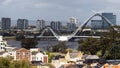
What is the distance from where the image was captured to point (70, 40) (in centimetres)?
10275

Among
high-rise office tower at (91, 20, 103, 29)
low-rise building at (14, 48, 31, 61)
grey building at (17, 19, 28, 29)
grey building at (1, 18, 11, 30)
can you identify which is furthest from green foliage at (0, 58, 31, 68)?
grey building at (17, 19, 28, 29)

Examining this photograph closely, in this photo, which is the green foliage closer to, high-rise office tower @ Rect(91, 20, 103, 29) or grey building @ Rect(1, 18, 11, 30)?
high-rise office tower @ Rect(91, 20, 103, 29)

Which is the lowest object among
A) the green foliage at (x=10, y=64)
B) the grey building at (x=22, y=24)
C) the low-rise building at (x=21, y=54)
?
the grey building at (x=22, y=24)

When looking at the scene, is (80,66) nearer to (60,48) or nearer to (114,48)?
(114,48)

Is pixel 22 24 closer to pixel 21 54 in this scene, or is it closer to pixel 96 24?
pixel 96 24

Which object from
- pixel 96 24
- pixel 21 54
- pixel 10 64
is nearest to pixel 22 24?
pixel 96 24

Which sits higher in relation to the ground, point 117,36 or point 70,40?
point 117,36

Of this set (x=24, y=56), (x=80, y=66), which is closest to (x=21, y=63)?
(x=80, y=66)

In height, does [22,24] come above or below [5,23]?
below

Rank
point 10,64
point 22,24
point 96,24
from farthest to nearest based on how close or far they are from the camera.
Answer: point 22,24 < point 96,24 < point 10,64

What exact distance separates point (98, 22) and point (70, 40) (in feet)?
148

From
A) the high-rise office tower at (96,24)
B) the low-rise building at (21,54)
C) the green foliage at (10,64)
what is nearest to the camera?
the green foliage at (10,64)

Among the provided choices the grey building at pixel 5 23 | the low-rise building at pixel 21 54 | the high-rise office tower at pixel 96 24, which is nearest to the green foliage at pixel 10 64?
the low-rise building at pixel 21 54

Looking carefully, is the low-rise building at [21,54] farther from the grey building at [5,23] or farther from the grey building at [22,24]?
the grey building at [22,24]
